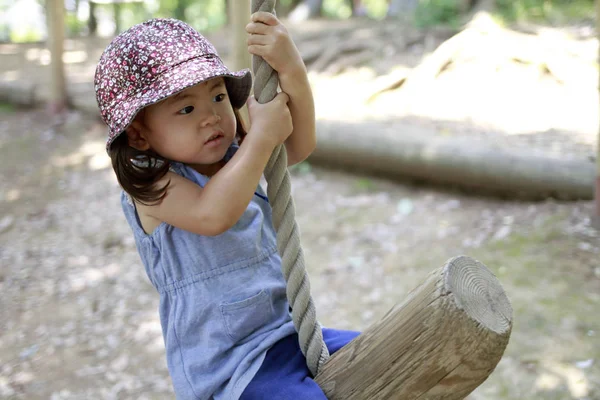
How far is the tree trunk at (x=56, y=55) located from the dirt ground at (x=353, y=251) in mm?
750

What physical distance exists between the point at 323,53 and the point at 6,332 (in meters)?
6.53

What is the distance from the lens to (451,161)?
5148mm

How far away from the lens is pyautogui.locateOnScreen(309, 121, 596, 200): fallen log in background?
464 cm

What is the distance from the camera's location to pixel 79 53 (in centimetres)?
1095

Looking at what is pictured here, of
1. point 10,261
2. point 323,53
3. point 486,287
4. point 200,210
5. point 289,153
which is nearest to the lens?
point 486,287

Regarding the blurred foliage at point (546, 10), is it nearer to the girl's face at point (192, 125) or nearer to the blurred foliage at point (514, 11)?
the blurred foliage at point (514, 11)

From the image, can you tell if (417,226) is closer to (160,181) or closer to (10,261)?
(10,261)

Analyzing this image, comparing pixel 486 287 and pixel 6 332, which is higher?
pixel 486 287

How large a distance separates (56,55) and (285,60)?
7.25m

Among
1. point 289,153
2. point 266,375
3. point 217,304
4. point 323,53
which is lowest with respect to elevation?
point 323,53

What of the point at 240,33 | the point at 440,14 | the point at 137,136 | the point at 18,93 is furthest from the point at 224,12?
the point at 137,136

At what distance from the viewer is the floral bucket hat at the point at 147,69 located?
4.45 ft

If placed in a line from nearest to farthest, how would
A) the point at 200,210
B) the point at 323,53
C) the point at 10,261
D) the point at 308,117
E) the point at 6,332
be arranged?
the point at 200,210, the point at 308,117, the point at 6,332, the point at 10,261, the point at 323,53

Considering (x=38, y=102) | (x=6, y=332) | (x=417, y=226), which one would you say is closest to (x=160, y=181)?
(x=6, y=332)
